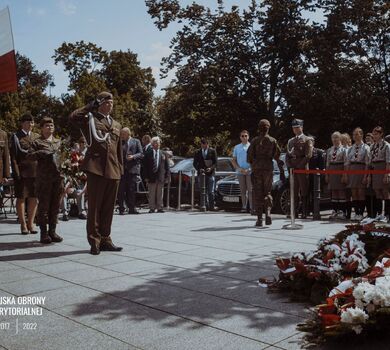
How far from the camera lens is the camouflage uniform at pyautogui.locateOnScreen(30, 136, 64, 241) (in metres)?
7.96

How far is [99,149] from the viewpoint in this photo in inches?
277

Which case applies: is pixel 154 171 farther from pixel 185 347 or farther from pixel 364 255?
pixel 185 347

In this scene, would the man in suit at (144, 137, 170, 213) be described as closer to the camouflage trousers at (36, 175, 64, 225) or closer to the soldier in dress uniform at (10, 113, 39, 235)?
the soldier in dress uniform at (10, 113, 39, 235)

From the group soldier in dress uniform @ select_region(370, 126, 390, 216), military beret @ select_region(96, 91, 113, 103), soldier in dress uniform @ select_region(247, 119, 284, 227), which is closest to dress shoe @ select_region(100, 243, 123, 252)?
military beret @ select_region(96, 91, 113, 103)

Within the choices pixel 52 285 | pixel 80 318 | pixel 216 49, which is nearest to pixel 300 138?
pixel 52 285

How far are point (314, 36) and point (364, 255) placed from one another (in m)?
21.6

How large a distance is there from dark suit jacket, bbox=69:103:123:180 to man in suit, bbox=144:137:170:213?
6538mm

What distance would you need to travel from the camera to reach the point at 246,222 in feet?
36.0

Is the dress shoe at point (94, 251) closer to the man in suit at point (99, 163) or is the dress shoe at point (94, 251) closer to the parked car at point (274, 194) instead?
the man in suit at point (99, 163)

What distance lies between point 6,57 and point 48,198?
3.05 m

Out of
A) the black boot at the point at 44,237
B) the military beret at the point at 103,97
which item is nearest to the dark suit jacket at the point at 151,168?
the black boot at the point at 44,237

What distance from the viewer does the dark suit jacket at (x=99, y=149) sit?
22.8 ft

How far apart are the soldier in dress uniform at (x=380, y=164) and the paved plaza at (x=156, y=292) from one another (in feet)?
7.61

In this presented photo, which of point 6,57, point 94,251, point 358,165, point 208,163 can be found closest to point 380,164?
point 358,165
